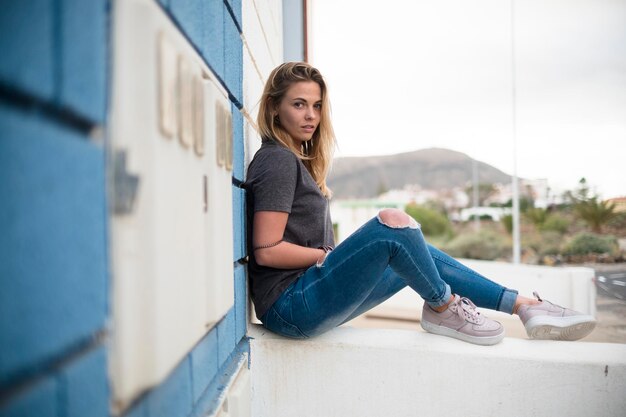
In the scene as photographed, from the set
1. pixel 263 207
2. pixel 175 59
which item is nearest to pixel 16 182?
pixel 175 59

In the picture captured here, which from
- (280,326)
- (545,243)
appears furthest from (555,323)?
(545,243)

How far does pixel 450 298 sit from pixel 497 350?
0.73ft

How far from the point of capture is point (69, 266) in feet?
1.35

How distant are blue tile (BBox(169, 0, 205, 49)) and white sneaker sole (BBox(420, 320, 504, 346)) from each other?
122 centimetres

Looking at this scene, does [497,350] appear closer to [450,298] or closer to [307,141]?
[450,298]

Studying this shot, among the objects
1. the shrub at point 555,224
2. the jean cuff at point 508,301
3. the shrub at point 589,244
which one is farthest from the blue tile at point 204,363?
the shrub at point 555,224

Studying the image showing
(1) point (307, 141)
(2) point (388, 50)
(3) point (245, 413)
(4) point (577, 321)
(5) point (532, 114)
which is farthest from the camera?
(2) point (388, 50)

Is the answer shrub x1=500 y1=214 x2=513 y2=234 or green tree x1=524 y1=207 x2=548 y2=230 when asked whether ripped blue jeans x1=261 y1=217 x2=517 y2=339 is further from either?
shrub x1=500 y1=214 x2=513 y2=234

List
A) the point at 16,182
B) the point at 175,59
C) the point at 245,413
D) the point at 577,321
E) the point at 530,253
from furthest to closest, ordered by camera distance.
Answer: the point at 530,253 → the point at 577,321 → the point at 245,413 → the point at 175,59 → the point at 16,182

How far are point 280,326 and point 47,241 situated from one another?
111 centimetres

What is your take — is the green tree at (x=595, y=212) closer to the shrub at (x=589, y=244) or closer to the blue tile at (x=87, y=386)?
the shrub at (x=589, y=244)

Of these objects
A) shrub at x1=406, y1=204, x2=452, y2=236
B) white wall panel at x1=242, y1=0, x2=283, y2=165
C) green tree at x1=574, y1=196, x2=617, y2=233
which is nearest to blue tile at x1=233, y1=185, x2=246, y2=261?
white wall panel at x1=242, y1=0, x2=283, y2=165

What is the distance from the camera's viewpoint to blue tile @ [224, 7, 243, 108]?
47.1 inches

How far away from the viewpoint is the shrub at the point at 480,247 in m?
14.6
